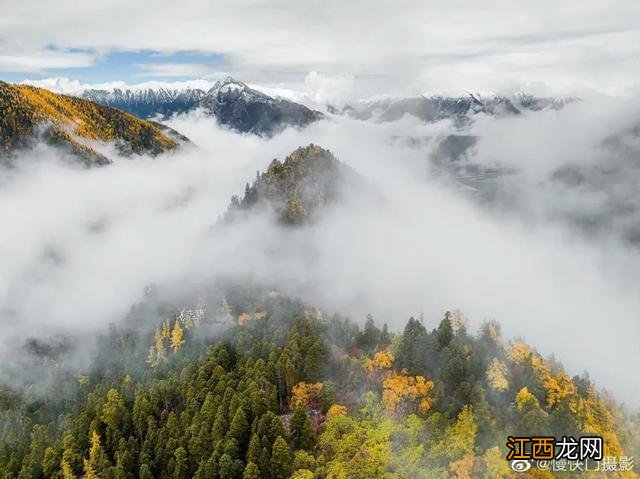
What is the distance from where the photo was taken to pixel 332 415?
153 metres

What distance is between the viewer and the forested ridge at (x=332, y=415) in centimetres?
13900

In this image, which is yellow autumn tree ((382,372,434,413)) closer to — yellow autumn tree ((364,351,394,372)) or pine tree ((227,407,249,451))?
yellow autumn tree ((364,351,394,372))

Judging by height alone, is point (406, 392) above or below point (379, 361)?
below

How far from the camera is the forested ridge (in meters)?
139

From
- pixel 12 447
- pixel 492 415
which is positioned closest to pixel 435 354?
pixel 492 415

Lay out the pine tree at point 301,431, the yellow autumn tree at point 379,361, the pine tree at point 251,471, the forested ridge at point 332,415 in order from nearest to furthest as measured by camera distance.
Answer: the pine tree at point 251,471 < the forested ridge at point 332,415 < the pine tree at point 301,431 < the yellow autumn tree at point 379,361

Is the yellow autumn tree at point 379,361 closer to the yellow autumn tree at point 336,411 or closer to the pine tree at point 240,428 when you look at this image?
the yellow autumn tree at point 336,411

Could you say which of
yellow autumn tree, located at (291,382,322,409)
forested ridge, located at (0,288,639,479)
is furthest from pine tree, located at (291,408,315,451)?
yellow autumn tree, located at (291,382,322,409)

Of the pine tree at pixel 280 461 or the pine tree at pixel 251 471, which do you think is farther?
the pine tree at pixel 280 461

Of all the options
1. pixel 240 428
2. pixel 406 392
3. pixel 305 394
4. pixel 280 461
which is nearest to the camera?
pixel 280 461

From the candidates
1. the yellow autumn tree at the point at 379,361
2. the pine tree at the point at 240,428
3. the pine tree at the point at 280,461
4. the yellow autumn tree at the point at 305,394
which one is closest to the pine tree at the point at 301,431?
the pine tree at the point at 280,461

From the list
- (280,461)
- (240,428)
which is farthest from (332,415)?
(240,428)

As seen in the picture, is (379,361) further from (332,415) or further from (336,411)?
(332,415)

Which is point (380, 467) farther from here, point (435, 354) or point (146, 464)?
point (146, 464)
